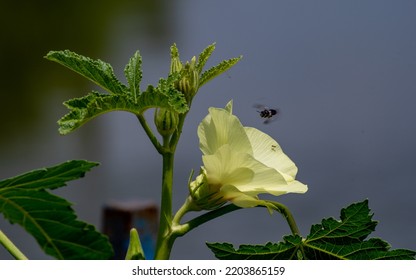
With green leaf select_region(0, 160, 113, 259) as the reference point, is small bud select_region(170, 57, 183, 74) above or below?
above

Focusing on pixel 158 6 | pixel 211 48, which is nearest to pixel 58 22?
pixel 158 6

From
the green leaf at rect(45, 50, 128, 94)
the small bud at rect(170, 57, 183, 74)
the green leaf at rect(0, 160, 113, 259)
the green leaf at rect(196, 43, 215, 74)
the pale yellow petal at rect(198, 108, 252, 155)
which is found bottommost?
the green leaf at rect(0, 160, 113, 259)

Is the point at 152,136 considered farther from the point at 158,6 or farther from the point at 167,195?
the point at 158,6
